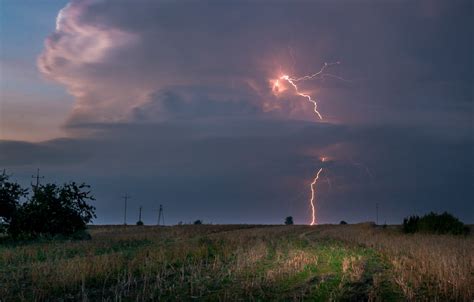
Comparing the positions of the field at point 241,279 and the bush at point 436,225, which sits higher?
the bush at point 436,225

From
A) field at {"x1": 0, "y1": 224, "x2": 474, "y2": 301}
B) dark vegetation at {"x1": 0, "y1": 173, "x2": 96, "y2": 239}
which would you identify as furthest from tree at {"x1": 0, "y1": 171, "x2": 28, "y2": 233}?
field at {"x1": 0, "y1": 224, "x2": 474, "y2": 301}

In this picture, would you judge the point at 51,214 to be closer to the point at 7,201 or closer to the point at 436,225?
the point at 7,201

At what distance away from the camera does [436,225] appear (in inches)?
1956

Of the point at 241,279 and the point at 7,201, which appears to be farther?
the point at 7,201

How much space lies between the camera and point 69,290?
15570 mm

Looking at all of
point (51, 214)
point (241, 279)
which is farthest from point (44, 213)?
point (241, 279)

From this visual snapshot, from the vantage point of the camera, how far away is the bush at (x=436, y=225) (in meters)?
48.4

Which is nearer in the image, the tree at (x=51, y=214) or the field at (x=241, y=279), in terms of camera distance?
the field at (x=241, y=279)

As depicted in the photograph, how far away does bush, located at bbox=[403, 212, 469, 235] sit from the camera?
4841 cm

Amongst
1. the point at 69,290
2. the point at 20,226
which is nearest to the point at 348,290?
the point at 69,290

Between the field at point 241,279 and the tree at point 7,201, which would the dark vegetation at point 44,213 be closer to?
the tree at point 7,201

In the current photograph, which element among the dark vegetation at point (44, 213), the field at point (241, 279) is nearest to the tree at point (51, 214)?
the dark vegetation at point (44, 213)

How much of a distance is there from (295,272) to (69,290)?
702 cm

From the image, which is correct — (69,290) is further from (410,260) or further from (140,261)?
(410,260)
